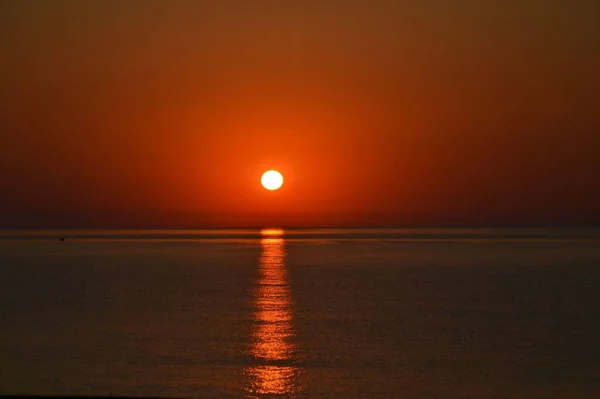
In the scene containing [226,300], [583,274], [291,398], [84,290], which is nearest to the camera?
[291,398]

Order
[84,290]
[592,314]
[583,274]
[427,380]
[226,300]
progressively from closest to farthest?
[427,380] < [592,314] < [226,300] < [84,290] < [583,274]

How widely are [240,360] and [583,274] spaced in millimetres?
30668

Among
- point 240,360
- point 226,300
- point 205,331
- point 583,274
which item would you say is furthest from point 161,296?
point 583,274

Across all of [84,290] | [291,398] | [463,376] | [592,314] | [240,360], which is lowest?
[291,398]

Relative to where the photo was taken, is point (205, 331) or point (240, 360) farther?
point (205, 331)

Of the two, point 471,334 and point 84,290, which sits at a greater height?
point 84,290

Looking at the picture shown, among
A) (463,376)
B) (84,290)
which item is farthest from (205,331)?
(84,290)

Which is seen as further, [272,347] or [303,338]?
[303,338]

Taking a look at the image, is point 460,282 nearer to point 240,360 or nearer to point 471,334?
point 471,334

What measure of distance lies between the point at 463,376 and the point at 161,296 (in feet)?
57.5

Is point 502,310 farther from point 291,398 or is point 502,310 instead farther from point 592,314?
point 291,398

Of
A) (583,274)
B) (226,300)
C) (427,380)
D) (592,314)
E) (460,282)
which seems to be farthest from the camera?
(583,274)

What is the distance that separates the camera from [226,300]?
2938cm

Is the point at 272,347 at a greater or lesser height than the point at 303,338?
lesser
